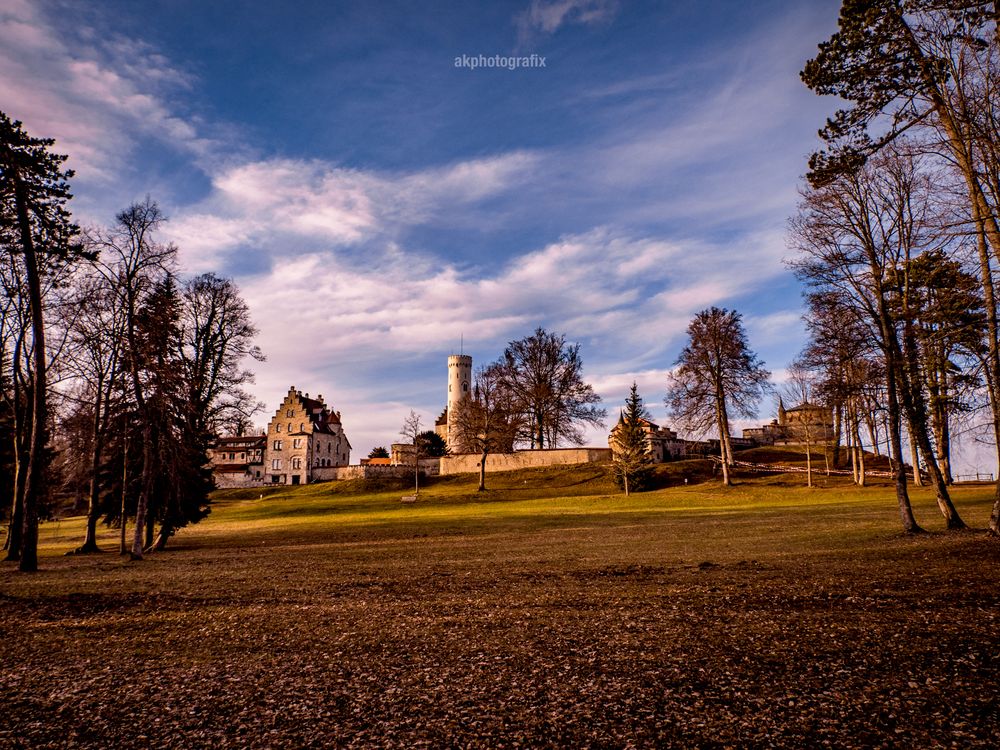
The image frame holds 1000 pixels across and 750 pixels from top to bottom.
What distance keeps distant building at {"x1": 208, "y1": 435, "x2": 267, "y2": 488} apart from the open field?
7965 centimetres

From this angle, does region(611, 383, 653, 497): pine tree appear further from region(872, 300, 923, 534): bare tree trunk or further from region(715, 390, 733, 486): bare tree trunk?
region(872, 300, 923, 534): bare tree trunk

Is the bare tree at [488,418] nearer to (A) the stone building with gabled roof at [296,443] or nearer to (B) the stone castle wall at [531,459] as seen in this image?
(B) the stone castle wall at [531,459]

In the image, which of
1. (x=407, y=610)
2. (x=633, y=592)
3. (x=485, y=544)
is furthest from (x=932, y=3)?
(x=485, y=544)

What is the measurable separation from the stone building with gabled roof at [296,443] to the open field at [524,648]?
77067 millimetres

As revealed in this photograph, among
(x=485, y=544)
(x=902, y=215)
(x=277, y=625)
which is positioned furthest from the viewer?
(x=485, y=544)

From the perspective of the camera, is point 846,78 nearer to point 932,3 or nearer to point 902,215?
point 932,3

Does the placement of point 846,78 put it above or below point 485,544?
above

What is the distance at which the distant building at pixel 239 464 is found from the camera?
96688 millimetres

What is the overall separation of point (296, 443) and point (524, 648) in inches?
3705

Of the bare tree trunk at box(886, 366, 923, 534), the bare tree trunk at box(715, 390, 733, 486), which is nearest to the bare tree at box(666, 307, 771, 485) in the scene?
the bare tree trunk at box(715, 390, 733, 486)

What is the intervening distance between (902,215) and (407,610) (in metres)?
21.6

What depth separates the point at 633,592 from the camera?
1423cm

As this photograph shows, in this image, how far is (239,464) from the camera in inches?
3927

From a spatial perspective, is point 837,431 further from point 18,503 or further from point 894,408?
point 18,503
